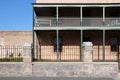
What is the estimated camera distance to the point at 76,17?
2747 centimetres

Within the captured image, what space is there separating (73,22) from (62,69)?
10626 millimetres

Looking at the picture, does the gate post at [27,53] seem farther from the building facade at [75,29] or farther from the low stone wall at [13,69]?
the building facade at [75,29]

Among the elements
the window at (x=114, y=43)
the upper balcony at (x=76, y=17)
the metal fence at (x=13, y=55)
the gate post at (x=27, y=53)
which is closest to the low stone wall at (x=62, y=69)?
the gate post at (x=27, y=53)

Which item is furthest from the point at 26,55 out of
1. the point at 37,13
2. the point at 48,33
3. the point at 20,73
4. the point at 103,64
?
the point at 37,13

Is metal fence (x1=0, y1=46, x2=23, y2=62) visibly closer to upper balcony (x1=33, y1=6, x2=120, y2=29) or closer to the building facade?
the building facade

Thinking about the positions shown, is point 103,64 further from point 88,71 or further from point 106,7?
point 106,7

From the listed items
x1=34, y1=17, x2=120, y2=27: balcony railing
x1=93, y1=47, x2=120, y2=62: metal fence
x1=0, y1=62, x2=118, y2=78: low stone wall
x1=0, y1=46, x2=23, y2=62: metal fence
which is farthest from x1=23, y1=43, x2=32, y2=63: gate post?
x1=93, y1=47, x2=120, y2=62: metal fence

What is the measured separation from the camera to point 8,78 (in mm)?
15086

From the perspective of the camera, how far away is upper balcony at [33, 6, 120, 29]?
82.1ft

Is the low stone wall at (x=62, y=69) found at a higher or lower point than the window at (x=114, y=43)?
lower

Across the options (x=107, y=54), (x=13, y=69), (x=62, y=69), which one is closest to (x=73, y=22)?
(x=107, y=54)

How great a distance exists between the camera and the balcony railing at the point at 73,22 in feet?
82.7

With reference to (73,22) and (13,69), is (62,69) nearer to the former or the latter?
(13,69)

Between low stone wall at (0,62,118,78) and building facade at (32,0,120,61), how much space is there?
8.82 metres
